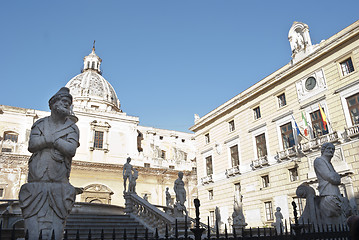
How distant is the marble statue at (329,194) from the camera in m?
5.75

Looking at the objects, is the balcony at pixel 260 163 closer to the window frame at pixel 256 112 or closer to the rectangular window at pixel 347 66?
the window frame at pixel 256 112

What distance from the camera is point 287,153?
64.5ft

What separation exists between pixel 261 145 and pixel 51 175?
2045cm

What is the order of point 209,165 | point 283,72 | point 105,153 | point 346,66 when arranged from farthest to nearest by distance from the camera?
point 105,153 → point 209,165 → point 283,72 → point 346,66

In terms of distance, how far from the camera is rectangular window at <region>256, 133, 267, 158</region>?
22.2 meters

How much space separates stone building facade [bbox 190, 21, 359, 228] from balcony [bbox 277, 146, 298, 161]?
6 cm

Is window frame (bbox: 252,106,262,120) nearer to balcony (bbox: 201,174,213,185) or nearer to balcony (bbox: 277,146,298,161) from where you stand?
balcony (bbox: 277,146,298,161)

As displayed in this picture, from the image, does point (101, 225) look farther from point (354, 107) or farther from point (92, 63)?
point (92, 63)

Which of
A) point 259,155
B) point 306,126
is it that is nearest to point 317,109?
point 306,126

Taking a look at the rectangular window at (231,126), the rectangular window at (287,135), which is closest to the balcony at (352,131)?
the rectangular window at (287,135)

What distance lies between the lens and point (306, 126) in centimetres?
1891

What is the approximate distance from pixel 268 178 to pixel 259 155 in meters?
1.97

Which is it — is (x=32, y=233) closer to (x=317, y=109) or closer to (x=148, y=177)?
(x=317, y=109)

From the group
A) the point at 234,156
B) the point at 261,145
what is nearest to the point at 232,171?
the point at 234,156
